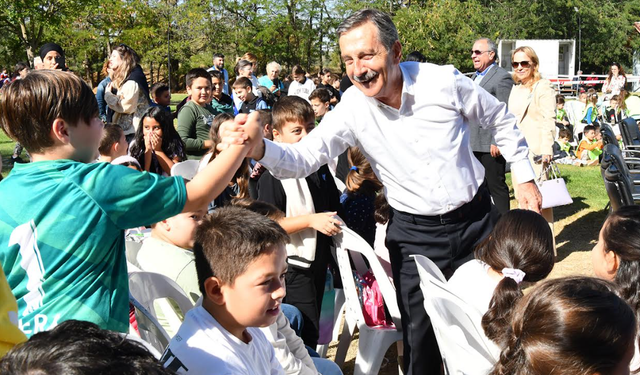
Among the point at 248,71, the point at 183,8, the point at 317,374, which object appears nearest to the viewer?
the point at 317,374

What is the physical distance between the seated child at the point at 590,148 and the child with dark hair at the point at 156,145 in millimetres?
8819

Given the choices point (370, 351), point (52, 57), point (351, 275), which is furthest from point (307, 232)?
point (52, 57)

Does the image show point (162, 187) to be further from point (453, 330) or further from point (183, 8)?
point (183, 8)

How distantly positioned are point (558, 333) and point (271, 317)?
0.90 m

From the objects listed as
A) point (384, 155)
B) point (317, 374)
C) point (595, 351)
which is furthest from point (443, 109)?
point (595, 351)

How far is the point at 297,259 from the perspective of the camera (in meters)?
3.55

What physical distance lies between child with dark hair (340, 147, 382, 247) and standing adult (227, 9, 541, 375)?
3.15ft

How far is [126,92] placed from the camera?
6684mm

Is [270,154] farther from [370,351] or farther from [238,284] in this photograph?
[370,351]

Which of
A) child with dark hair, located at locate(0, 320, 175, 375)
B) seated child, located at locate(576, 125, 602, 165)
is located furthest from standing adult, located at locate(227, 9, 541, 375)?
seated child, located at locate(576, 125, 602, 165)

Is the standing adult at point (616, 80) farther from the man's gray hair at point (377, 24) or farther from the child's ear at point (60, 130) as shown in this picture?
the child's ear at point (60, 130)

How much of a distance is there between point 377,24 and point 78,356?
91.0 inches

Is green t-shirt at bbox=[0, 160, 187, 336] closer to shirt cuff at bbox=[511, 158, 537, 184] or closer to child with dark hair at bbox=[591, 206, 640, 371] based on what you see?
child with dark hair at bbox=[591, 206, 640, 371]

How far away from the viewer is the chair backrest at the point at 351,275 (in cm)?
336
